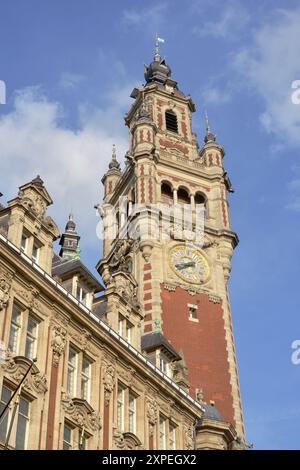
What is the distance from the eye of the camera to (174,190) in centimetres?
7231

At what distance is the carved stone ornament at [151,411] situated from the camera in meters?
37.5

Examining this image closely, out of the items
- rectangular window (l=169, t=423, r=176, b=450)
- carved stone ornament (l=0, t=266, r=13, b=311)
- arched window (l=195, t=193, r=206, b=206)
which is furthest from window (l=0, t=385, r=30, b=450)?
arched window (l=195, t=193, r=206, b=206)

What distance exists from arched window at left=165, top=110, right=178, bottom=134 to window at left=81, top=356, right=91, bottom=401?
49287mm

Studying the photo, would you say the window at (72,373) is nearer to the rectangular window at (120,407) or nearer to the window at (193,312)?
the rectangular window at (120,407)

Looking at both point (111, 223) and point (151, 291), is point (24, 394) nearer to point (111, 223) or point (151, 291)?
point (151, 291)

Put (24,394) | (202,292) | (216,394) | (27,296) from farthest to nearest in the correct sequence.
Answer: (202,292) → (216,394) → (27,296) → (24,394)

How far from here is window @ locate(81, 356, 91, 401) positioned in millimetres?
34281

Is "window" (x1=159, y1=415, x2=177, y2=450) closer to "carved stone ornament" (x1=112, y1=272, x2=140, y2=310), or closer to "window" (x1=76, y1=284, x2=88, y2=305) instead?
"carved stone ornament" (x1=112, y1=272, x2=140, y2=310)

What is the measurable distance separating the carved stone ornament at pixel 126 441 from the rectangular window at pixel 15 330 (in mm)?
6690

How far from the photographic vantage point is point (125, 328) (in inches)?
1578

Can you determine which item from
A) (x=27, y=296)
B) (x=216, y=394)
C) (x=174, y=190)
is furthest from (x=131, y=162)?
(x=27, y=296)

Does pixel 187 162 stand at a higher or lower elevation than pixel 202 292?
higher

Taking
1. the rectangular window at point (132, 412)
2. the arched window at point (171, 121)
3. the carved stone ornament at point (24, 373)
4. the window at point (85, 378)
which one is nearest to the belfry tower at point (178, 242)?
the arched window at point (171, 121)

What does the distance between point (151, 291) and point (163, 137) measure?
72.7ft
